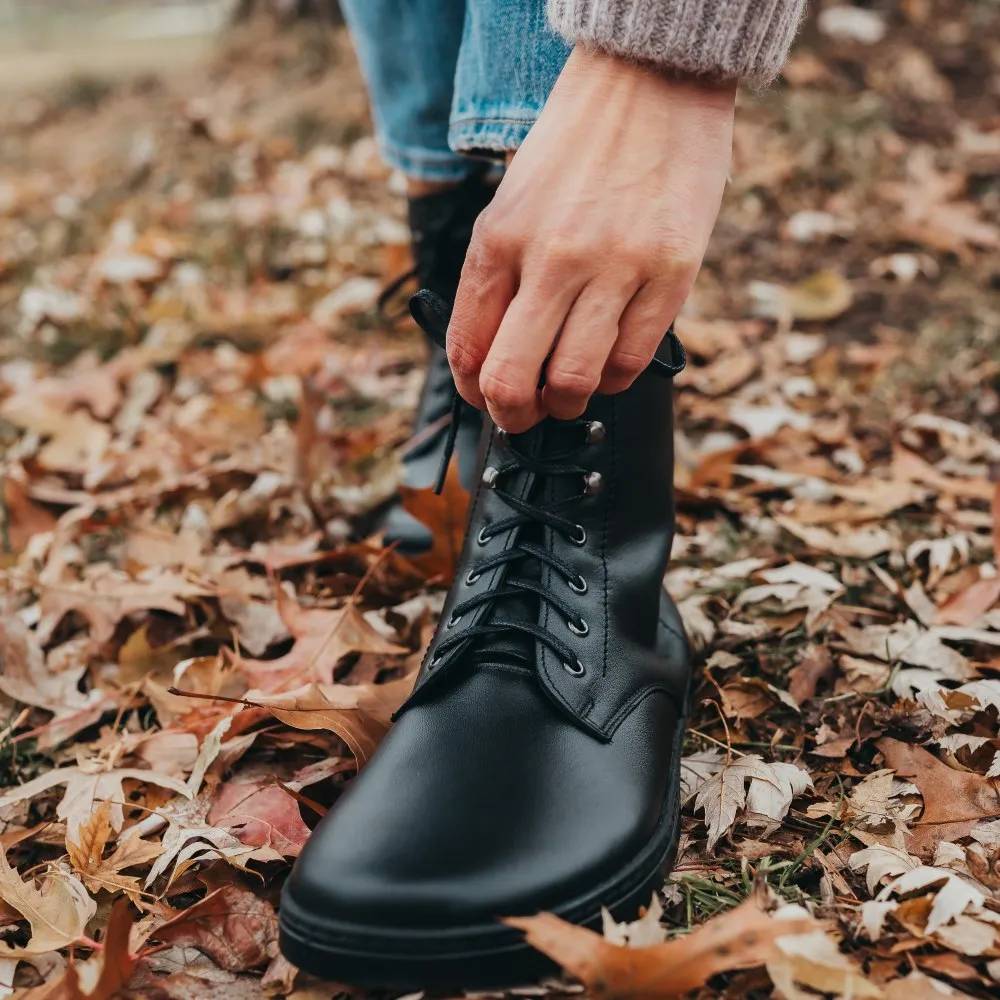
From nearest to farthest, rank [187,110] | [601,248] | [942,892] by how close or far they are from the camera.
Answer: [601,248] < [942,892] < [187,110]

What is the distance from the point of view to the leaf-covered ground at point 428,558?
1080 mm

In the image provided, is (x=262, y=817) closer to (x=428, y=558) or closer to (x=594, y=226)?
(x=428, y=558)

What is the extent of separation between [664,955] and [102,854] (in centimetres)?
73

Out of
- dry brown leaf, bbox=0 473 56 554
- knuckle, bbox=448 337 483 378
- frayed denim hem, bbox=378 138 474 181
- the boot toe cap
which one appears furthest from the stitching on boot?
dry brown leaf, bbox=0 473 56 554

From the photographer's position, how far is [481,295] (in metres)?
0.94

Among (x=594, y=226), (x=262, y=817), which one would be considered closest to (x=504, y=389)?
(x=594, y=226)

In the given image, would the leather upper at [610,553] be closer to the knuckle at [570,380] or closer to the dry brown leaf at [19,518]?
the knuckle at [570,380]

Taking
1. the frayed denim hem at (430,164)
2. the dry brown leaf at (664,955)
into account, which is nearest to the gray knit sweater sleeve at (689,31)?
the dry brown leaf at (664,955)

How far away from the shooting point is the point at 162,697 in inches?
59.3

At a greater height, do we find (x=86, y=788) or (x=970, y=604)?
(x=970, y=604)

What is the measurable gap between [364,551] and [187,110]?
3.98 meters

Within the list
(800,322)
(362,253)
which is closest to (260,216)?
(362,253)

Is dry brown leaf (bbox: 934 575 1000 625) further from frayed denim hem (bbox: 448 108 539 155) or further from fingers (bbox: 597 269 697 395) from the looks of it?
frayed denim hem (bbox: 448 108 539 155)

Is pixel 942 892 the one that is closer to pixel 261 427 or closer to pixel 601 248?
pixel 601 248
